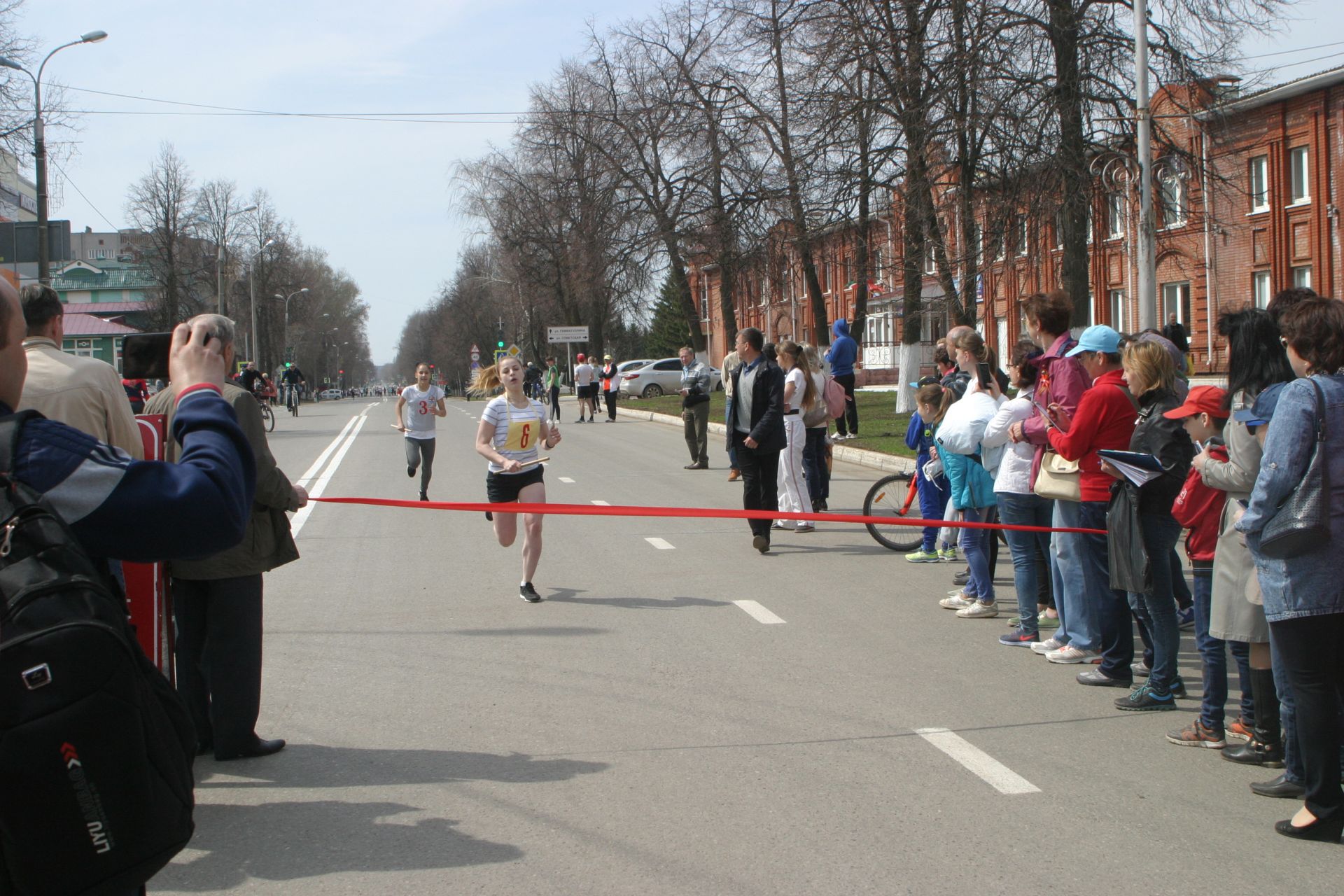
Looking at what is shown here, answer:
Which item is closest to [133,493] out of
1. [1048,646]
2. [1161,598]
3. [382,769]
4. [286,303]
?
[382,769]

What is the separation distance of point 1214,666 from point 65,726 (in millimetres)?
4586

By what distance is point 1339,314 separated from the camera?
4047mm

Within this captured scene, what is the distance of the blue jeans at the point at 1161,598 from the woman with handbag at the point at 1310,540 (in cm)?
150

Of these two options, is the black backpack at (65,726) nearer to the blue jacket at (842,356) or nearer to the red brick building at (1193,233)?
the red brick building at (1193,233)

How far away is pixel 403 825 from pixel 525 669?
229 cm

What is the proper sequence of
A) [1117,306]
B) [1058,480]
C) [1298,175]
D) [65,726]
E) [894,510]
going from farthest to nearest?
[1117,306] < [1298,175] < [894,510] < [1058,480] < [65,726]

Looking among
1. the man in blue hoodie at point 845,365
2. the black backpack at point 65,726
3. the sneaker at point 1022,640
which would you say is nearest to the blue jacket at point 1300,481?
the sneaker at point 1022,640

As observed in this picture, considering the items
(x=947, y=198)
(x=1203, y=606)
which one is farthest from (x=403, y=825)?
(x=947, y=198)

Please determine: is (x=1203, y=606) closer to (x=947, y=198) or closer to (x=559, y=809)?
(x=559, y=809)

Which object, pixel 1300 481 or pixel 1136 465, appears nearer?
pixel 1300 481

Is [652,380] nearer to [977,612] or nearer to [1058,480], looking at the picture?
[977,612]

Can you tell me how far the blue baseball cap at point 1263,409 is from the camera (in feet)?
14.3

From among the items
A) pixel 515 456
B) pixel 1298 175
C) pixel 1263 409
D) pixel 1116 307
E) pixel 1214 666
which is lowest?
pixel 1214 666

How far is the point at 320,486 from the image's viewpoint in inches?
679
